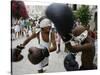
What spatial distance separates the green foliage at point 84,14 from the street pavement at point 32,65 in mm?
284

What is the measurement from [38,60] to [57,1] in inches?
21.1

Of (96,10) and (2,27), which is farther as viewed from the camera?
(96,10)

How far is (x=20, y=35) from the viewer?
1582mm

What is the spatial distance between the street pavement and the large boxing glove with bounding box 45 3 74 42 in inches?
3.9

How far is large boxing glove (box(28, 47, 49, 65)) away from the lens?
1.61 meters

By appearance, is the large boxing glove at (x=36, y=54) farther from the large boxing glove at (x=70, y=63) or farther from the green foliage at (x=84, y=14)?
the green foliage at (x=84, y=14)

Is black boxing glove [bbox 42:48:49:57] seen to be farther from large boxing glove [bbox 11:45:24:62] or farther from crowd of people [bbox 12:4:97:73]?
large boxing glove [bbox 11:45:24:62]

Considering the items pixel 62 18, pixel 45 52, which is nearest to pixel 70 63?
pixel 45 52

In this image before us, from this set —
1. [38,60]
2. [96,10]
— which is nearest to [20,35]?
[38,60]

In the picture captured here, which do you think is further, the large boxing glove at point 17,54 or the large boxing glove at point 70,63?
the large boxing glove at point 70,63

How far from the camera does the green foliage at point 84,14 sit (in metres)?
1.73

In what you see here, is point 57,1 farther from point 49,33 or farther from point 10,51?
point 10,51

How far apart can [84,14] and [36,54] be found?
0.56m

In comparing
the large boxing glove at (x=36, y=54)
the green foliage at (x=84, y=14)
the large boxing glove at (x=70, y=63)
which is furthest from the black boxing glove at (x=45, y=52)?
the green foliage at (x=84, y=14)
